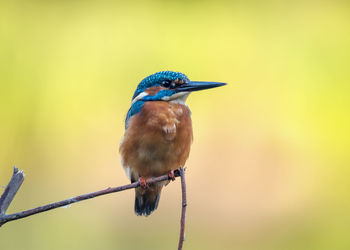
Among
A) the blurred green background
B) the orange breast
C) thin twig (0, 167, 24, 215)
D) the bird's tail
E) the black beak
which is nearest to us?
thin twig (0, 167, 24, 215)

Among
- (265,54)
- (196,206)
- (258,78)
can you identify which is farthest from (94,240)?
(265,54)

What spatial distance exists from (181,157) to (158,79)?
46 centimetres

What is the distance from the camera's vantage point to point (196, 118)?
5.62 metres

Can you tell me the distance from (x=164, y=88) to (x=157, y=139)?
12.4 inches

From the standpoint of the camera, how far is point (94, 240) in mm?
4723

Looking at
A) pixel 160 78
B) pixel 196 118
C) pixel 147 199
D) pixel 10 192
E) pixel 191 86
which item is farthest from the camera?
pixel 196 118

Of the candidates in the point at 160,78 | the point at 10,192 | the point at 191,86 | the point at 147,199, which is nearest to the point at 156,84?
the point at 160,78

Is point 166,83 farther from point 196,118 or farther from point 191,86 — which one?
point 196,118

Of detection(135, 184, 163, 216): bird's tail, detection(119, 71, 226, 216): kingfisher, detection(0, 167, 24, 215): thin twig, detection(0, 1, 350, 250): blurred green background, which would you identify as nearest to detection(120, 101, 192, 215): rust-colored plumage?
detection(119, 71, 226, 216): kingfisher

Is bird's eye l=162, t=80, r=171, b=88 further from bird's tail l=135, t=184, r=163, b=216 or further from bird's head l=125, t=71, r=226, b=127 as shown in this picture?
bird's tail l=135, t=184, r=163, b=216

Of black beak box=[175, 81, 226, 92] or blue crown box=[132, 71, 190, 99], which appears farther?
blue crown box=[132, 71, 190, 99]

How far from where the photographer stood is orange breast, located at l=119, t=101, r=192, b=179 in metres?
2.72

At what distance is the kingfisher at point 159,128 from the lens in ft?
8.95

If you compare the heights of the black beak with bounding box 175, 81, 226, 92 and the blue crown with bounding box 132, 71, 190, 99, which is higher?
the blue crown with bounding box 132, 71, 190, 99
